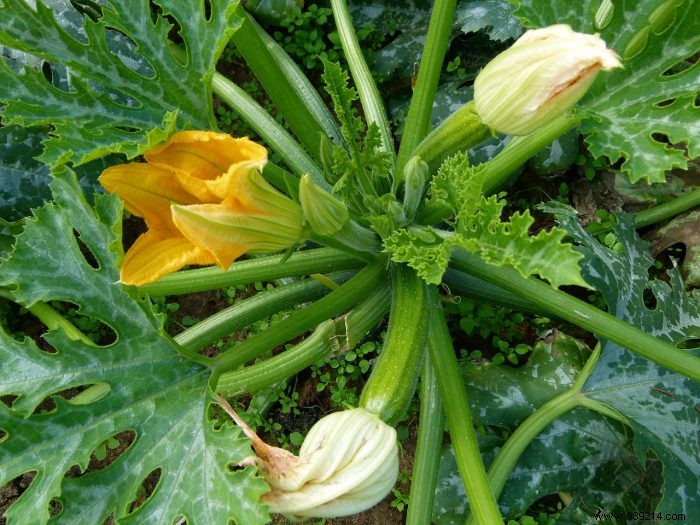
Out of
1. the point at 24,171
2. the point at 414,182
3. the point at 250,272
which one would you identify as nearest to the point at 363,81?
the point at 414,182

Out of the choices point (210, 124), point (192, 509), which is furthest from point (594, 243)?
point (192, 509)

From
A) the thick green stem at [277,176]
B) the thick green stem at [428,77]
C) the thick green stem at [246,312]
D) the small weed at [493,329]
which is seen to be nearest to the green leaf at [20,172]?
the thick green stem at [246,312]

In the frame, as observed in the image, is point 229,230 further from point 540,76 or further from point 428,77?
point 428,77

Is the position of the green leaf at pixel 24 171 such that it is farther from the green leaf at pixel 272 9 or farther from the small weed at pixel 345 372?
the small weed at pixel 345 372

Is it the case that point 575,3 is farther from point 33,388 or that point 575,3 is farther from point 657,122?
point 33,388

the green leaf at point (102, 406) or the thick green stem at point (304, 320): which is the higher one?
the green leaf at point (102, 406)
